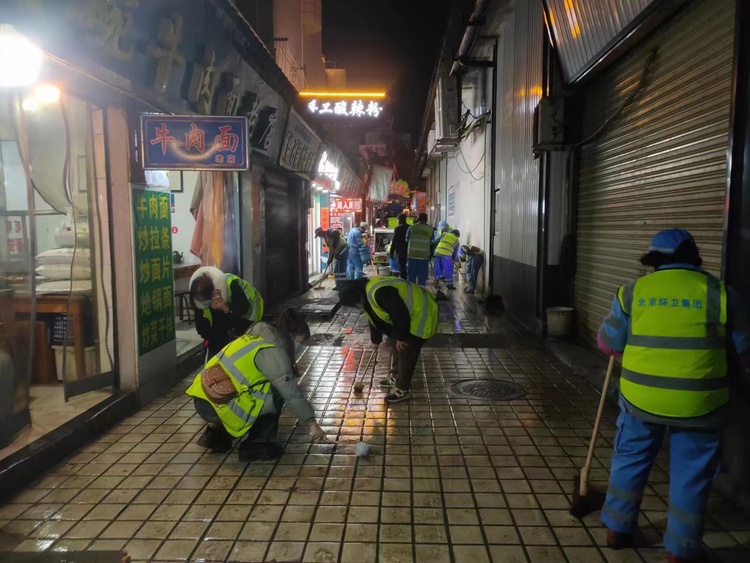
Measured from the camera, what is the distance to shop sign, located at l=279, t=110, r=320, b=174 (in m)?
11.4

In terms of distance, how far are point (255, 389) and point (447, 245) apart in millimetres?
10414

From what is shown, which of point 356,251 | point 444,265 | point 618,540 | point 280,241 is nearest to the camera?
point 618,540

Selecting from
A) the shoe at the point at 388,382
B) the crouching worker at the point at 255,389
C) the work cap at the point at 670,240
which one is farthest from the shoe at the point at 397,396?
the work cap at the point at 670,240

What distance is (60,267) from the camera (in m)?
5.90

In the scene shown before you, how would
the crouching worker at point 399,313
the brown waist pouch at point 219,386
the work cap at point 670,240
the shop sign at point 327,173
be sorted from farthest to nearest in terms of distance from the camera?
1. the shop sign at point 327,173
2. the crouching worker at point 399,313
3. the brown waist pouch at point 219,386
4. the work cap at point 670,240

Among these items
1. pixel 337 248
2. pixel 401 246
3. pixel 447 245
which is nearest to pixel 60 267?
pixel 337 248

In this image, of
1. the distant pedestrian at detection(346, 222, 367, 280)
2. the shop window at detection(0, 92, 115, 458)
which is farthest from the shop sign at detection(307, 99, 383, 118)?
the shop window at detection(0, 92, 115, 458)

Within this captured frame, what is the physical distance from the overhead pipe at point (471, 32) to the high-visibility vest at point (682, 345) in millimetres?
9268

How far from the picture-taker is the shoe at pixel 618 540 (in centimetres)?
318

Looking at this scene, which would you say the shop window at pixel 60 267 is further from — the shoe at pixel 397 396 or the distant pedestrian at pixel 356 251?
the distant pedestrian at pixel 356 251

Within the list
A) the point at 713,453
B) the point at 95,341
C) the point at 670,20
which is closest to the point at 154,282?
the point at 95,341

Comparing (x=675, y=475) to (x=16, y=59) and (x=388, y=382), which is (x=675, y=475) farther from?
(x=16, y=59)

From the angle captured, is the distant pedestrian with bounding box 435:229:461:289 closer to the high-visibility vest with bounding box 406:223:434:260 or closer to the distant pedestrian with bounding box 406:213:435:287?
the distant pedestrian with bounding box 406:213:435:287

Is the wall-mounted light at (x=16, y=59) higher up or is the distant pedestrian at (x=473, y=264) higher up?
the wall-mounted light at (x=16, y=59)
